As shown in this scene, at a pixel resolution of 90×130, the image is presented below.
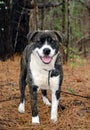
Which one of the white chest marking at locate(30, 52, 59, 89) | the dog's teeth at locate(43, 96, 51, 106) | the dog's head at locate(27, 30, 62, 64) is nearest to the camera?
the dog's head at locate(27, 30, 62, 64)

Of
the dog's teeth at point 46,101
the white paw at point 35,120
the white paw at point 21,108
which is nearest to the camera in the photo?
the white paw at point 35,120

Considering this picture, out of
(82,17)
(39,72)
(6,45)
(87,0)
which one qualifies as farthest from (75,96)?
(82,17)

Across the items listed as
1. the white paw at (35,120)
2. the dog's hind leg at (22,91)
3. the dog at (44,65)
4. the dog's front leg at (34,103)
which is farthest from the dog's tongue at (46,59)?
the dog's hind leg at (22,91)

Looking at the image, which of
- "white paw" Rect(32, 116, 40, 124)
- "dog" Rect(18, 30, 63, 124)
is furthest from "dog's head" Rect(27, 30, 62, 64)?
"white paw" Rect(32, 116, 40, 124)

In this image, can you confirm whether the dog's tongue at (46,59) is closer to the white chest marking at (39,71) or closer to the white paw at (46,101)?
the white chest marking at (39,71)

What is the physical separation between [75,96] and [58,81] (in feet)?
5.26

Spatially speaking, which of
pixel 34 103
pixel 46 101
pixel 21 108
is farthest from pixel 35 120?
pixel 46 101

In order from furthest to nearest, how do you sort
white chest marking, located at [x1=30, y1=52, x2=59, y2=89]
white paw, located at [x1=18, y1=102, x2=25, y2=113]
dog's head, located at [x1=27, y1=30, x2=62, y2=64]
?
white paw, located at [x1=18, y1=102, x2=25, y2=113], white chest marking, located at [x1=30, y1=52, x2=59, y2=89], dog's head, located at [x1=27, y1=30, x2=62, y2=64]

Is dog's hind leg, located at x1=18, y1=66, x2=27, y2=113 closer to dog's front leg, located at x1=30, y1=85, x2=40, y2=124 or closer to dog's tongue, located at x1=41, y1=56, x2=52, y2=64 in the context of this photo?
dog's front leg, located at x1=30, y1=85, x2=40, y2=124

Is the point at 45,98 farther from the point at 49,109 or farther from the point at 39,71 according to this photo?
the point at 39,71

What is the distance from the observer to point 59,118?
22.8 ft

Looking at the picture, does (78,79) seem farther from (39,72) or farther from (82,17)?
(82,17)

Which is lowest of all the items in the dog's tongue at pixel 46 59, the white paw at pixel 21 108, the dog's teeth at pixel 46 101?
the dog's teeth at pixel 46 101

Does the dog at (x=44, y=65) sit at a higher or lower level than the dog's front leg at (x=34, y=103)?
higher
